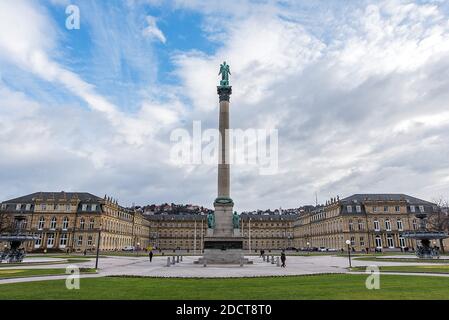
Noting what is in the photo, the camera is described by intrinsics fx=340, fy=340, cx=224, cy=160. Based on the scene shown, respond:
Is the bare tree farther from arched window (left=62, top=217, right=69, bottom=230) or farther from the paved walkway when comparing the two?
arched window (left=62, top=217, right=69, bottom=230)

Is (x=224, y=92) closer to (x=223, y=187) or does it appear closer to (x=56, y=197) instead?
(x=223, y=187)

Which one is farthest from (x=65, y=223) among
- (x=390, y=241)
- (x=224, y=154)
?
(x=390, y=241)

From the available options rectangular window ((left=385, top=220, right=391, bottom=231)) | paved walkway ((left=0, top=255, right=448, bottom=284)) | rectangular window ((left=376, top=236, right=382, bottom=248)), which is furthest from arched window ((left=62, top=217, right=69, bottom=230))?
rectangular window ((left=385, top=220, right=391, bottom=231))

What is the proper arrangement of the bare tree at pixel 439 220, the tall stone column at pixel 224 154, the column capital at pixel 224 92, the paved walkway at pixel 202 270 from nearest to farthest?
1. the paved walkway at pixel 202 270
2. the tall stone column at pixel 224 154
3. the column capital at pixel 224 92
4. the bare tree at pixel 439 220

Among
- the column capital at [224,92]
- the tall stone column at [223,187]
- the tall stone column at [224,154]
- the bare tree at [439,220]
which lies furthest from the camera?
the bare tree at [439,220]

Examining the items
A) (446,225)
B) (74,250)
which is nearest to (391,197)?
Answer: (446,225)

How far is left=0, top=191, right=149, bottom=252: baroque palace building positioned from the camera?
10212 centimetres

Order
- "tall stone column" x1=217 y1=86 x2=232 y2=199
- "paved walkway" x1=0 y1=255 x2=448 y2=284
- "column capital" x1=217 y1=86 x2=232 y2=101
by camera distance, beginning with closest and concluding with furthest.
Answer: "paved walkway" x1=0 y1=255 x2=448 y2=284
"tall stone column" x1=217 y1=86 x2=232 y2=199
"column capital" x1=217 y1=86 x2=232 y2=101

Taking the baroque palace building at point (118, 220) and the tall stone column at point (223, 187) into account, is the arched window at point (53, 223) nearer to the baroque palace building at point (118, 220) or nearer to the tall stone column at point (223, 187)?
the baroque palace building at point (118, 220)

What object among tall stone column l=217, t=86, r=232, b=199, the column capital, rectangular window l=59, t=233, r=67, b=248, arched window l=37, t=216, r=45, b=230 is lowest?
rectangular window l=59, t=233, r=67, b=248

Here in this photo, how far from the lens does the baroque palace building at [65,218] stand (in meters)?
102

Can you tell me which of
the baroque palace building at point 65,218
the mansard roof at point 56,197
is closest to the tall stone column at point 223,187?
the baroque palace building at point 65,218

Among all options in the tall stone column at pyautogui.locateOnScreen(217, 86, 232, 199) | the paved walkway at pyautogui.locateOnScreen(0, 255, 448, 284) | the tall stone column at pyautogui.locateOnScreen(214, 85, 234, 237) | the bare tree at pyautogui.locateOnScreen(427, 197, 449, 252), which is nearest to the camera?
the paved walkway at pyautogui.locateOnScreen(0, 255, 448, 284)

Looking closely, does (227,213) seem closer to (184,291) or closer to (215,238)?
(215,238)
